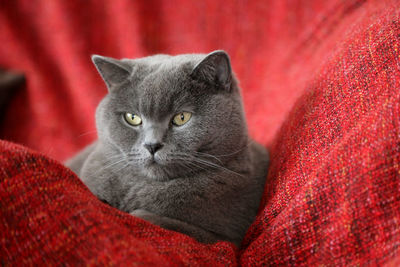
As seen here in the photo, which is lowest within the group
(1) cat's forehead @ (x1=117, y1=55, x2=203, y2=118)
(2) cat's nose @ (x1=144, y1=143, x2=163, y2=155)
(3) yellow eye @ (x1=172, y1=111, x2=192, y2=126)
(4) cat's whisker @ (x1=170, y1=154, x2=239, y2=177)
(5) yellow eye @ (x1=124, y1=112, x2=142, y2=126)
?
(4) cat's whisker @ (x1=170, y1=154, x2=239, y2=177)

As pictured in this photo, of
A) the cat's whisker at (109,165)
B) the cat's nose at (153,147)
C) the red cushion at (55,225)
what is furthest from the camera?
the cat's whisker at (109,165)

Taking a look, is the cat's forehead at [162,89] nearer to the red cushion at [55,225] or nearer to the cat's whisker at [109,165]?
the cat's whisker at [109,165]

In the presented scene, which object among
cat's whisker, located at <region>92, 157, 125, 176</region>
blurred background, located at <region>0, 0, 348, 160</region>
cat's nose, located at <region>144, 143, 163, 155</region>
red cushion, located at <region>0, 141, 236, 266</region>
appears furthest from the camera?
blurred background, located at <region>0, 0, 348, 160</region>

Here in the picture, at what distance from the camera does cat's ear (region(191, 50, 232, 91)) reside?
3.20ft

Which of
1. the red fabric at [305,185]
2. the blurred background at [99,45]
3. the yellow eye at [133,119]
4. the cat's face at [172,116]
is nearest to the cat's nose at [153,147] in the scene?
the cat's face at [172,116]

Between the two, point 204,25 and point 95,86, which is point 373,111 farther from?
point 95,86

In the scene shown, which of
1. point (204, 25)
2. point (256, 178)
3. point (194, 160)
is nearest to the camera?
point (194, 160)

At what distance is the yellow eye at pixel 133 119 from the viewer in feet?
3.42

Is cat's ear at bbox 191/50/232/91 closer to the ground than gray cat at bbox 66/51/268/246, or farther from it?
farther from it

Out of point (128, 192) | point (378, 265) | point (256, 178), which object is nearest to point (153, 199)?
point (128, 192)

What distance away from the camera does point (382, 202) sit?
65 cm

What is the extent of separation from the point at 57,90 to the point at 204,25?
86 centimetres

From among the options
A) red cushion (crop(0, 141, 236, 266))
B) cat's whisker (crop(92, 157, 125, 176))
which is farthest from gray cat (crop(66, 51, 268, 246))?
red cushion (crop(0, 141, 236, 266))

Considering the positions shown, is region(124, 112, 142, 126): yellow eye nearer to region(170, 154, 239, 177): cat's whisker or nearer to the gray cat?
the gray cat
